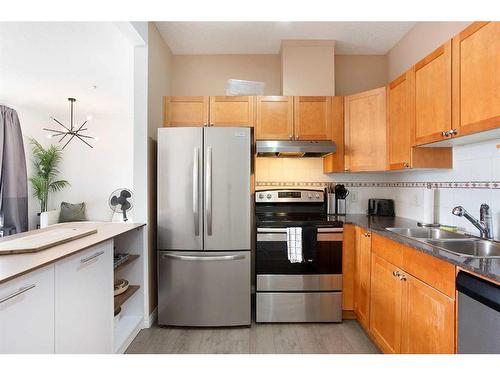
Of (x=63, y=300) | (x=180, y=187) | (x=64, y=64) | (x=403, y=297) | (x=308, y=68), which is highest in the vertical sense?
(x=64, y=64)

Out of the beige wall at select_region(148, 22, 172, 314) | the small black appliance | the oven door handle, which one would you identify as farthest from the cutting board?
the small black appliance

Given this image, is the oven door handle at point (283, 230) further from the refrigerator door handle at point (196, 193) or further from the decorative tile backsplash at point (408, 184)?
the decorative tile backsplash at point (408, 184)

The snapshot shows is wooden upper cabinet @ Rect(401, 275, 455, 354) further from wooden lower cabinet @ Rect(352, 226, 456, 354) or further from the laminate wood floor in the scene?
the laminate wood floor

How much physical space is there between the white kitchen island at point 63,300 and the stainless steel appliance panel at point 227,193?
0.66m

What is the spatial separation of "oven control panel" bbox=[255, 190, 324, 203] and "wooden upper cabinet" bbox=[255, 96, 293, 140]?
23.0 inches

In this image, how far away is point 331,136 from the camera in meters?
2.59

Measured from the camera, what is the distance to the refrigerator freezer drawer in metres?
2.19

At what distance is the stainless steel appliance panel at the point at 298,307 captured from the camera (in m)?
2.25

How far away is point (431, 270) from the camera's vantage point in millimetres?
1299

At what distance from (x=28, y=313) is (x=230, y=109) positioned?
2.14 metres

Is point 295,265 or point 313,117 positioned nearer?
point 295,265

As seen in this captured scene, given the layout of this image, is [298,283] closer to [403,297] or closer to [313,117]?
[403,297]

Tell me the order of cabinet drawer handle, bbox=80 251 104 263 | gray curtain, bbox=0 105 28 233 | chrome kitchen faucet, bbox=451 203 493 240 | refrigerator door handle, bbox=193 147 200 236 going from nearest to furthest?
cabinet drawer handle, bbox=80 251 104 263, chrome kitchen faucet, bbox=451 203 493 240, refrigerator door handle, bbox=193 147 200 236, gray curtain, bbox=0 105 28 233

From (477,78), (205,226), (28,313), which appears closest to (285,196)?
(205,226)
